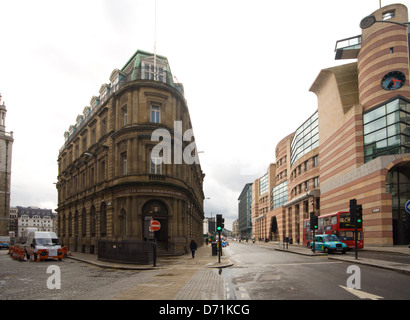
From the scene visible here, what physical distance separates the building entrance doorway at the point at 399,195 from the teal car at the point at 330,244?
1038 cm

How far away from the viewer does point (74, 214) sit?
149ft

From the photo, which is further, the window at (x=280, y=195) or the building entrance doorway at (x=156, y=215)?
the window at (x=280, y=195)

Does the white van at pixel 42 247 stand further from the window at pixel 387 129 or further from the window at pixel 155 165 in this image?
the window at pixel 387 129

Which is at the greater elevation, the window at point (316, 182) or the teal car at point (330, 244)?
the window at point (316, 182)

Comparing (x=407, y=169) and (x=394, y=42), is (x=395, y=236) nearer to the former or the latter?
(x=407, y=169)

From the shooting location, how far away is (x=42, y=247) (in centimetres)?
2711

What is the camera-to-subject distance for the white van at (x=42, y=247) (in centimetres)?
2679

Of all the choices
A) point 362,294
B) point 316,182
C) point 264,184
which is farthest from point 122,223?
point 264,184

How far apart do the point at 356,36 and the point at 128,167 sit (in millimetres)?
36231

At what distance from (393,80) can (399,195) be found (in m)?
12.8

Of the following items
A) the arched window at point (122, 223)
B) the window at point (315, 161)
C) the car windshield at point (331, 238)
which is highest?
the window at point (315, 161)

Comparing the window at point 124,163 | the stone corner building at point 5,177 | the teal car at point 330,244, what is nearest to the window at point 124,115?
the window at point 124,163

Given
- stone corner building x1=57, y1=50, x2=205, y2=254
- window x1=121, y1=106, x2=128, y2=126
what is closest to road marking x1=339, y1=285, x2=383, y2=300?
stone corner building x1=57, y1=50, x2=205, y2=254
